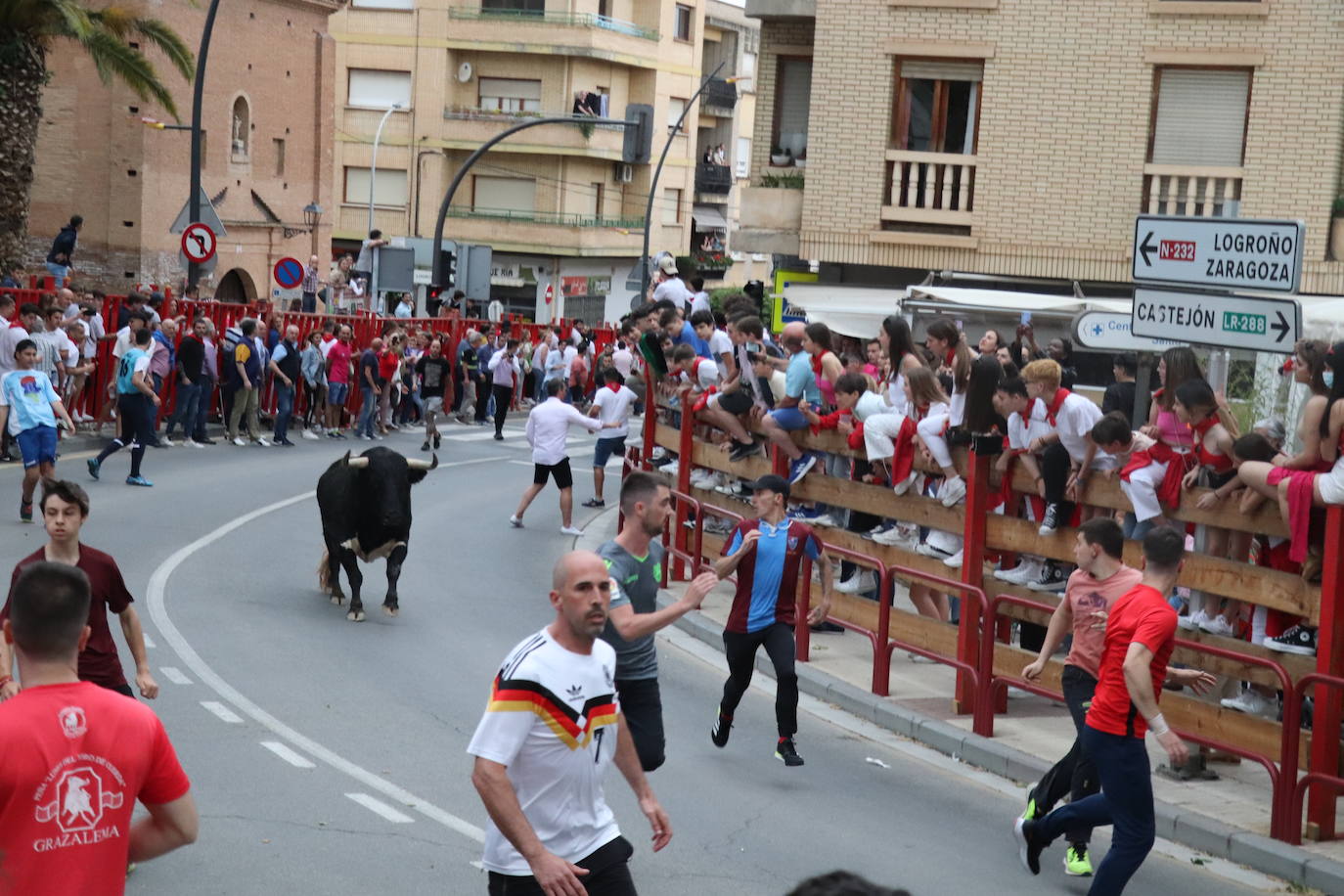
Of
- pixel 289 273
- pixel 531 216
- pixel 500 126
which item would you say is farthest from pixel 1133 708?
pixel 500 126

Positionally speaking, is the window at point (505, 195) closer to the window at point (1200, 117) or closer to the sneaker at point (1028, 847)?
the window at point (1200, 117)

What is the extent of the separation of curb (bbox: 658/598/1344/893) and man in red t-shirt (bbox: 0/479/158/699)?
5372mm

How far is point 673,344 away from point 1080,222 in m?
9.17

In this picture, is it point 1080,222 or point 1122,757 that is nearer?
point 1122,757

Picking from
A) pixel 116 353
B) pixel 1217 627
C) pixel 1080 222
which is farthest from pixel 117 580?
pixel 1080 222

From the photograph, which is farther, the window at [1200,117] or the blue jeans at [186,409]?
the blue jeans at [186,409]

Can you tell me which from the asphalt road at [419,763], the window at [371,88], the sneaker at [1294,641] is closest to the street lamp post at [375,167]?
the window at [371,88]

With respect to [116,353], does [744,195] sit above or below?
above

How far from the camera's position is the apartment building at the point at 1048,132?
23.6m

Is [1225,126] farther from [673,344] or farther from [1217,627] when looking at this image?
[1217,627]

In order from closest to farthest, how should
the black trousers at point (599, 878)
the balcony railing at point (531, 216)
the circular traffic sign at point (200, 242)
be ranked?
the black trousers at point (599, 878)
the circular traffic sign at point (200, 242)
the balcony railing at point (531, 216)

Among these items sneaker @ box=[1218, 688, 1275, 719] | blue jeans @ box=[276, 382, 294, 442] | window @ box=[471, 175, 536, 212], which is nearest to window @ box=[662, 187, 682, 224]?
window @ box=[471, 175, 536, 212]

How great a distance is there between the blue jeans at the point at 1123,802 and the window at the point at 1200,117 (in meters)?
18.2

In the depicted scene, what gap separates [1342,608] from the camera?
9.02 metres
